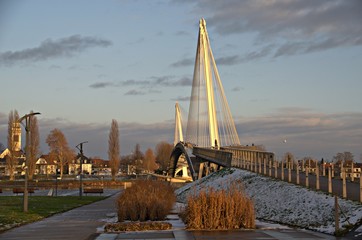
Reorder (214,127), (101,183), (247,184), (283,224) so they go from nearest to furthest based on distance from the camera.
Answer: (283,224), (247,184), (214,127), (101,183)

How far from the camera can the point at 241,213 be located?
20.4 meters

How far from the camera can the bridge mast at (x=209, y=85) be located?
184 feet

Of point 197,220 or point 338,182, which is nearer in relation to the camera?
point 197,220

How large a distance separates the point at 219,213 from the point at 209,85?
128 ft

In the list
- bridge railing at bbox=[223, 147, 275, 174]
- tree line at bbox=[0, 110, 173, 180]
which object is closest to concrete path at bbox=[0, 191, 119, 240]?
bridge railing at bbox=[223, 147, 275, 174]

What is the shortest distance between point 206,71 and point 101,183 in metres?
47.2

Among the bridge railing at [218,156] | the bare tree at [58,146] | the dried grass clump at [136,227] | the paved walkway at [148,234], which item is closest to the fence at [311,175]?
the bridge railing at [218,156]

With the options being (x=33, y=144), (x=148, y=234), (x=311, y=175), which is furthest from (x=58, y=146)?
(x=148, y=234)

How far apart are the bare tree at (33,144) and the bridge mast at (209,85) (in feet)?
160

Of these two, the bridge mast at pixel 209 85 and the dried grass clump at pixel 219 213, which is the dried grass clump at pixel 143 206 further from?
the bridge mast at pixel 209 85

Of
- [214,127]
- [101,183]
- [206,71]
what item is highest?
[206,71]

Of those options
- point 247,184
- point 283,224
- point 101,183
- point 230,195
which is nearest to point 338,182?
point 247,184

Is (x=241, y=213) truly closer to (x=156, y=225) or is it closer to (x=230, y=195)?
(x=230, y=195)

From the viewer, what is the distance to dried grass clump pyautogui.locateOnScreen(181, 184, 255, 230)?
20.1m
